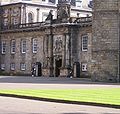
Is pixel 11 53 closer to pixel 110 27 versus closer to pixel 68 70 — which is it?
pixel 68 70

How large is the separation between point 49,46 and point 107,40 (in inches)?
850

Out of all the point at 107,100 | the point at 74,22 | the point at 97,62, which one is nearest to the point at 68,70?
the point at 74,22

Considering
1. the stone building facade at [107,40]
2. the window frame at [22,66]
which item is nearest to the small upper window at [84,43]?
the stone building facade at [107,40]

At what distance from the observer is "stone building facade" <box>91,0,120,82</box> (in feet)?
179

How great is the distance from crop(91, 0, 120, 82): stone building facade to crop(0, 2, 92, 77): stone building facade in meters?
11.8

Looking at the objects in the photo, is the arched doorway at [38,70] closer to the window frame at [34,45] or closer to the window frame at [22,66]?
the window frame at [34,45]

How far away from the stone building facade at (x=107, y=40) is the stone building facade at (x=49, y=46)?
1181cm

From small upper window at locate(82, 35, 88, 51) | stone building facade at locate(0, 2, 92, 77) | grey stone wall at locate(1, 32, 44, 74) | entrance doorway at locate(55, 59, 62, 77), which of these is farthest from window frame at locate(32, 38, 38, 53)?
small upper window at locate(82, 35, 88, 51)

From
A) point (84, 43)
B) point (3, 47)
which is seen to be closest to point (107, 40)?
point (84, 43)

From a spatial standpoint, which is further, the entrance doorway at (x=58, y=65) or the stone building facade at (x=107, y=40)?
the entrance doorway at (x=58, y=65)

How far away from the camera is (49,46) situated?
75250 mm

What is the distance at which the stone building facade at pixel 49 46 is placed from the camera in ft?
228

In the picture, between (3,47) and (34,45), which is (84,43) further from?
(3,47)

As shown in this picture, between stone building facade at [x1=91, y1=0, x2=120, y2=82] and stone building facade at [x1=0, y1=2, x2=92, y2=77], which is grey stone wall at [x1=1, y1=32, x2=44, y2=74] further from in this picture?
stone building facade at [x1=91, y1=0, x2=120, y2=82]
